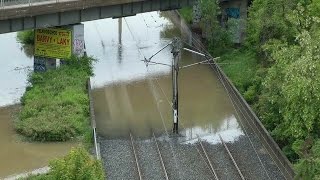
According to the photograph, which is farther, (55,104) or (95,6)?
(95,6)

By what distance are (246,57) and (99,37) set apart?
13702 mm

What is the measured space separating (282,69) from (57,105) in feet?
42.5

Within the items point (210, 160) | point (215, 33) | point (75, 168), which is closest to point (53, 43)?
point (215, 33)

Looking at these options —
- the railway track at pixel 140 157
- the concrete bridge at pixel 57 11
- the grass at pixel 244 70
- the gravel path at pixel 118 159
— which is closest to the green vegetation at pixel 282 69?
the grass at pixel 244 70

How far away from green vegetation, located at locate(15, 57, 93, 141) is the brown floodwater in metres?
0.58

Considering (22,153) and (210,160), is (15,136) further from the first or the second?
(210,160)

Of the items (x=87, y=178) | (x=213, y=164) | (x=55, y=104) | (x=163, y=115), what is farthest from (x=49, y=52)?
(x=87, y=178)

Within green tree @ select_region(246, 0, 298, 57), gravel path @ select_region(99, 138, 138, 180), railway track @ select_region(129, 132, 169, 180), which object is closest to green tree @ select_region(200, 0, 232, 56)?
green tree @ select_region(246, 0, 298, 57)

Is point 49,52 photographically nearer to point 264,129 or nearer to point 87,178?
point 264,129

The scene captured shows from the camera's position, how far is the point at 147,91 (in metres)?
42.4

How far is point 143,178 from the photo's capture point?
2986cm

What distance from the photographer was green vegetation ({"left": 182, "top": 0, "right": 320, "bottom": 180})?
29.2m

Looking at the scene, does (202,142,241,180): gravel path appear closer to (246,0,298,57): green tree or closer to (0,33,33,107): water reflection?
(246,0,298,57): green tree

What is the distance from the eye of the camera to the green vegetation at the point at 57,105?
34.2 meters
